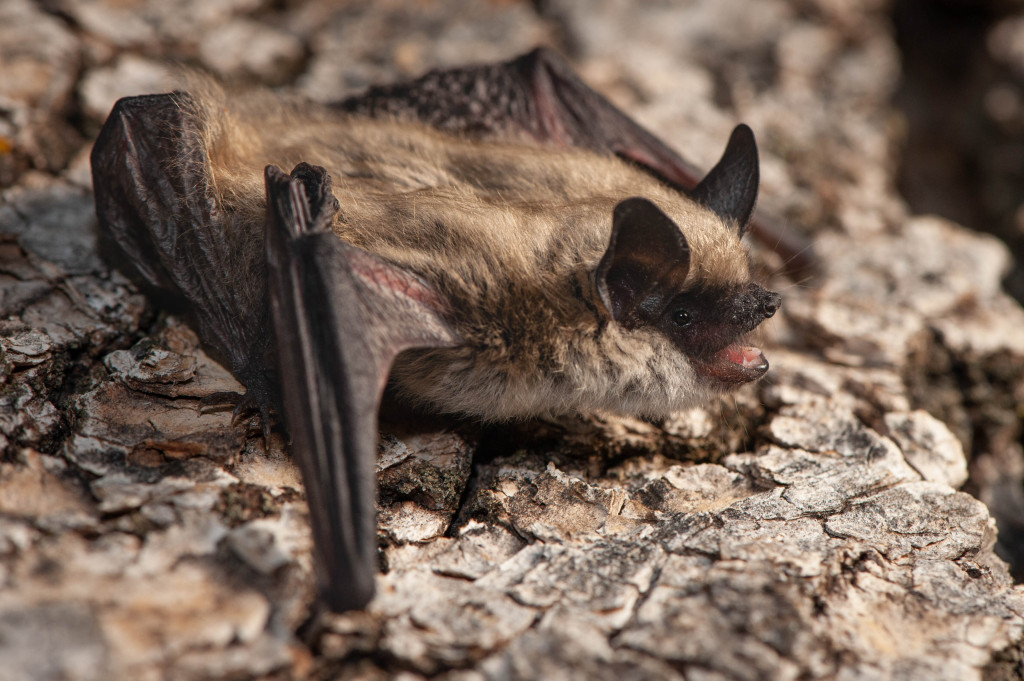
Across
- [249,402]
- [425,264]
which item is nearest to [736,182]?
[425,264]

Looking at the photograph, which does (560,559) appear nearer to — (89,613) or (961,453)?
(89,613)

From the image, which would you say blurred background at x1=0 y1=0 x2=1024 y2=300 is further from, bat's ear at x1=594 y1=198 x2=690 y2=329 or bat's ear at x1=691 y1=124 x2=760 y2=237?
bat's ear at x1=594 y1=198 x2=690 y2=329

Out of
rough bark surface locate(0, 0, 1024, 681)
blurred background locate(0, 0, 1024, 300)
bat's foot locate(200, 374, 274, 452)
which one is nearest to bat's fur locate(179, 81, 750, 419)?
rough bark surface locate(0, 0, 1024, 681)

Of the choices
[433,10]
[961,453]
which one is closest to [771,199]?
[961,453]

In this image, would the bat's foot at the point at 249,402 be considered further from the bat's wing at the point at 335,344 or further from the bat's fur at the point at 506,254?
the bat's fur at the point at 506,254

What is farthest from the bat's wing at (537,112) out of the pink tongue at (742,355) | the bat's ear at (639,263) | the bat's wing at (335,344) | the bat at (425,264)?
the bat's wing at (335,344)
